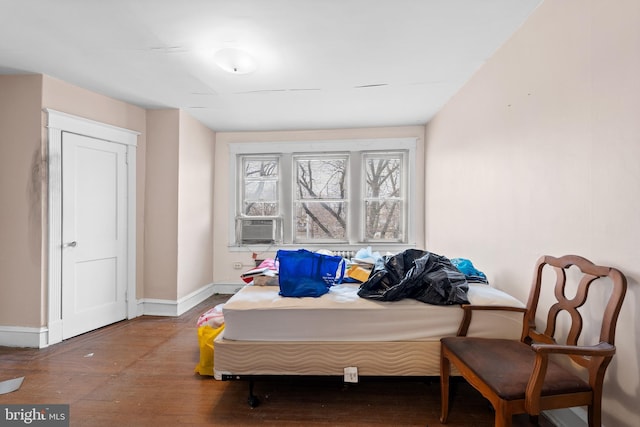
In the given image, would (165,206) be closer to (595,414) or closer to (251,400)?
(251,400)

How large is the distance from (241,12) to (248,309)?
6.26ft

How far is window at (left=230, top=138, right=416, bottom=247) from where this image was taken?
13.8 ft

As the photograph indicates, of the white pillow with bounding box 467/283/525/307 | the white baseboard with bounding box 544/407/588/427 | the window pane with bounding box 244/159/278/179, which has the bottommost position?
the white baseboard with bounding box 544/407/588/427

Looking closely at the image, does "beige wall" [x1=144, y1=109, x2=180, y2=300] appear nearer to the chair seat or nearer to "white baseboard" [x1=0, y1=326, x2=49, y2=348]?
"white baseboard" [x1=0, y1=326, x2=49, y2=348]

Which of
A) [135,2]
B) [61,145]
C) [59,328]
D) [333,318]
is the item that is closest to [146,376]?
[59,328]

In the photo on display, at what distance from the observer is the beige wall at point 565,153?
1229 millimetres

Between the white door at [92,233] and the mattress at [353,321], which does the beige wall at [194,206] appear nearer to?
the white door at [92,233]

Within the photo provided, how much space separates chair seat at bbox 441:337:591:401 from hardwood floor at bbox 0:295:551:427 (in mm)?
379

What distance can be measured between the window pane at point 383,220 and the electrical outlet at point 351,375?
8.73 feet

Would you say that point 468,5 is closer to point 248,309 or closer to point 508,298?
point 508,298

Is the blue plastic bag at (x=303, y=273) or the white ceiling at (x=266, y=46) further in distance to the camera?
the blue plastic bag at (x=303, y=273)

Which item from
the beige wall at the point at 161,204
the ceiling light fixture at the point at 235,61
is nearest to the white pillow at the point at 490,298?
the ceiling light fixture at the point at 235,61

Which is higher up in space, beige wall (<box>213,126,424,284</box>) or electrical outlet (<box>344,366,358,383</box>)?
beige wall (<box>213,126,424,284</box>)

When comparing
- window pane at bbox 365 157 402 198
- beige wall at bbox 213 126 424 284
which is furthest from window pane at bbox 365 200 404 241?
→ beige wall at bbox 213 126 424 284
